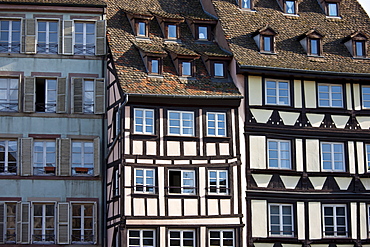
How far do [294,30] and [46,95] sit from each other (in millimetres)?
10820

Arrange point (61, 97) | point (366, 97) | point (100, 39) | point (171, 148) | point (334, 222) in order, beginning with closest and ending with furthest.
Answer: point (171, 148) < point (334, 222) < point (61, 97) < point (100, 39) < point (366, 97)

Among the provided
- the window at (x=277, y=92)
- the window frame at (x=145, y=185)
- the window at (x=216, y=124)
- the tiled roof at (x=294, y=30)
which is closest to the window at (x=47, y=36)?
the window frame at (x=145, y=185)

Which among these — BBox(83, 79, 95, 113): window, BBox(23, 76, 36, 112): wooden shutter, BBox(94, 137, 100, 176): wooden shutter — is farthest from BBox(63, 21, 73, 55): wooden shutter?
BBox(94, 137, 100, 176): wooden shutter

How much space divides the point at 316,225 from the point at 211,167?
4.71 meters

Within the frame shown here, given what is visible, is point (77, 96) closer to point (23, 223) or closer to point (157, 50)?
point (157, 50)

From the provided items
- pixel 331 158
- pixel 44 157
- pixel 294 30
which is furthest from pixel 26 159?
pixel 294 30

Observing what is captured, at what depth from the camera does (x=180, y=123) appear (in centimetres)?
3647

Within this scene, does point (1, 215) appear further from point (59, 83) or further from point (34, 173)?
point (59, 83)

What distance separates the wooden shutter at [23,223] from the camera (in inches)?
1426

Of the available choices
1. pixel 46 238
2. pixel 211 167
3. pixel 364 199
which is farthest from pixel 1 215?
pixel 364 199

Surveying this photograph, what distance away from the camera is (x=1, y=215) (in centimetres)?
3638

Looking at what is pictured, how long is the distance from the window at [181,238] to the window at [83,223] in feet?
11.1

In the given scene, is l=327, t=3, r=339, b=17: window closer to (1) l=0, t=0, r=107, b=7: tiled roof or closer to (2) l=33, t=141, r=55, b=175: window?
(1) l=0, t=0, r=107, b=7: tiled roof

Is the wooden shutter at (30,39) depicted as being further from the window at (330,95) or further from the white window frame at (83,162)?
the window at (330,95)
